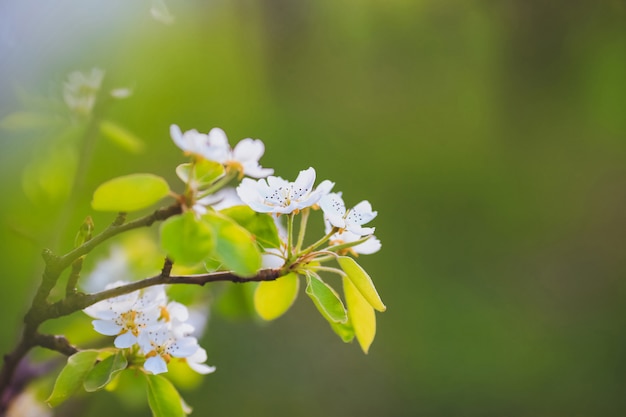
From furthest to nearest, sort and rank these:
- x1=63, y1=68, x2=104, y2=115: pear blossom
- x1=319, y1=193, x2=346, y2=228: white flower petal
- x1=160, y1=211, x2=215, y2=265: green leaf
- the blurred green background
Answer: the blurred green background, x1=63, y1=68, x2=104, y2=115: pear blossom, x1=319, y1=193, x2=346, y2=228: white flower petal, x1=160, y1=211, x2=215, y2=265: green leaf

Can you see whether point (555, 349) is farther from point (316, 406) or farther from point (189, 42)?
point (189, 42)

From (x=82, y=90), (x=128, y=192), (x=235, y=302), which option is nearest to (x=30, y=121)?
(x=82, y=90)

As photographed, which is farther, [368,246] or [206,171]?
[368,246]

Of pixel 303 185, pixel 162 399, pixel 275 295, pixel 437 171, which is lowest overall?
pixel 162 399

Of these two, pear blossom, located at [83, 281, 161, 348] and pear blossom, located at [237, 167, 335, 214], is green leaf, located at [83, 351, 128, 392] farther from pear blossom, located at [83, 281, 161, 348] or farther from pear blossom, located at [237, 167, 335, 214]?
pear blossom, located at [237, 167, 335, 214]

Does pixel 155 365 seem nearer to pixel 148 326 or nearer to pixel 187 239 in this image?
pixel 148 326

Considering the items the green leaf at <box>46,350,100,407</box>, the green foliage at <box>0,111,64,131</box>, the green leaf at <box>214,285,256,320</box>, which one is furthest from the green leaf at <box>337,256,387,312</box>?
the green foliage at <box>0,111,64,131</box>

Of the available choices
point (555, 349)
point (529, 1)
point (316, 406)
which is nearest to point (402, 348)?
point (316, 406)
